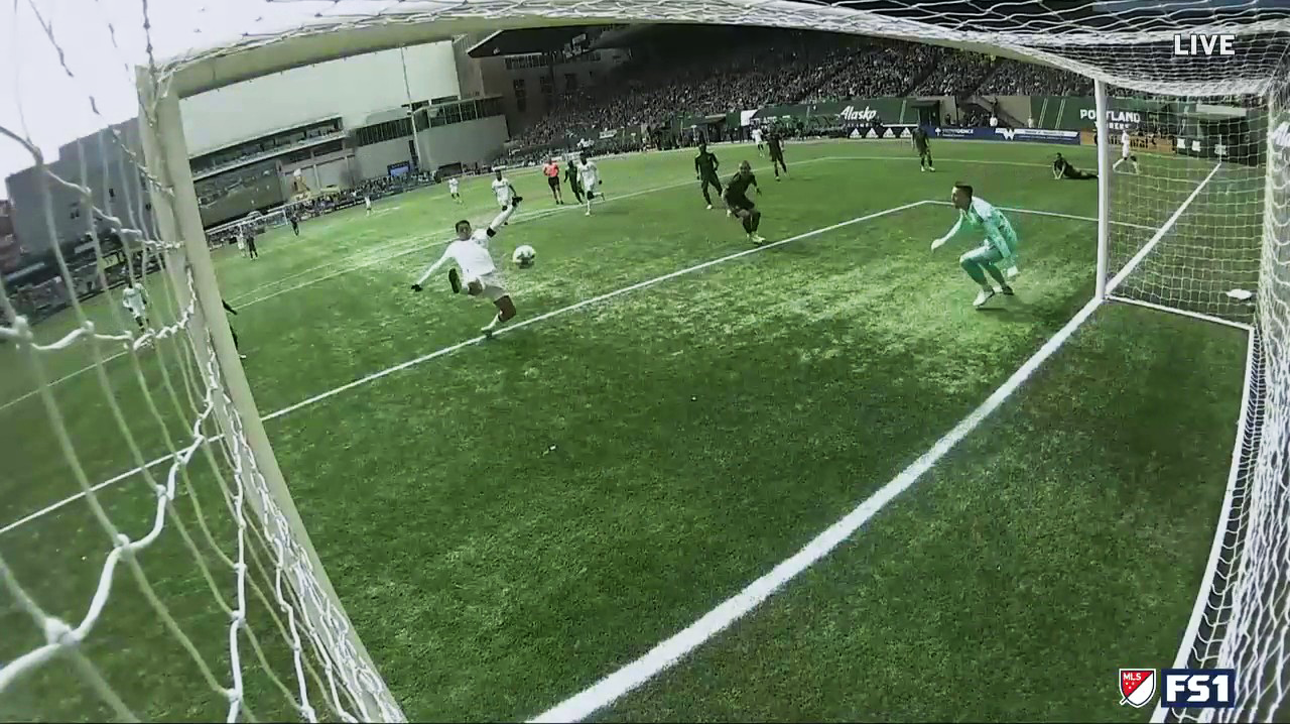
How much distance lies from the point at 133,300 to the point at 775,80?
88.2ft

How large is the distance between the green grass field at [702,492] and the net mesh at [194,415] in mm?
39

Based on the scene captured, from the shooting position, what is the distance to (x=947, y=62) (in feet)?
74.0

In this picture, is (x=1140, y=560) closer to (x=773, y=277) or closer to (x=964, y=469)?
(x=964, y=469)

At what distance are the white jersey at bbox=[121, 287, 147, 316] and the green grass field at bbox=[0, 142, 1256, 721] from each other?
0.41 feet

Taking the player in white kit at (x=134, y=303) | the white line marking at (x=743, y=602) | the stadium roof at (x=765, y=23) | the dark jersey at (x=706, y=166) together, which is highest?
the stadium roof at (x=765, y=23)

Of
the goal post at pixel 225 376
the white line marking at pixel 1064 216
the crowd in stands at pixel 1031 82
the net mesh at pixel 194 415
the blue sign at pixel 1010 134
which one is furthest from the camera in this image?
the crowd in stands at pixel 1031 82

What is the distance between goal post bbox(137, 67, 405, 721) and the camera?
8.40 ft

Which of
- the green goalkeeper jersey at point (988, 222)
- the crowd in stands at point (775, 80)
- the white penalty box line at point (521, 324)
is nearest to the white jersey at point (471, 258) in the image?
the white penalty box line at point (521, 324)

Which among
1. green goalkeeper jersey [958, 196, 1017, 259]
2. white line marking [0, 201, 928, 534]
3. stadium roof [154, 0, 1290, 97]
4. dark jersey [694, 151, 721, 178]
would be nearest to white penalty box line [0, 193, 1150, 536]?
white line marking [0, 201, 928, 534]

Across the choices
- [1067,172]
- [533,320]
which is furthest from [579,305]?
[1067,172]

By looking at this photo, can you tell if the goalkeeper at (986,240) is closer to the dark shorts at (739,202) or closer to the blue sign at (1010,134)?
the dark shorts at (739,202)

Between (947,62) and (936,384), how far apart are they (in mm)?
20127

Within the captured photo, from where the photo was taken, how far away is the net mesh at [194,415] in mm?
1667

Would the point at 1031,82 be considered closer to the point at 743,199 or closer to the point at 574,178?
the point at 574,178
